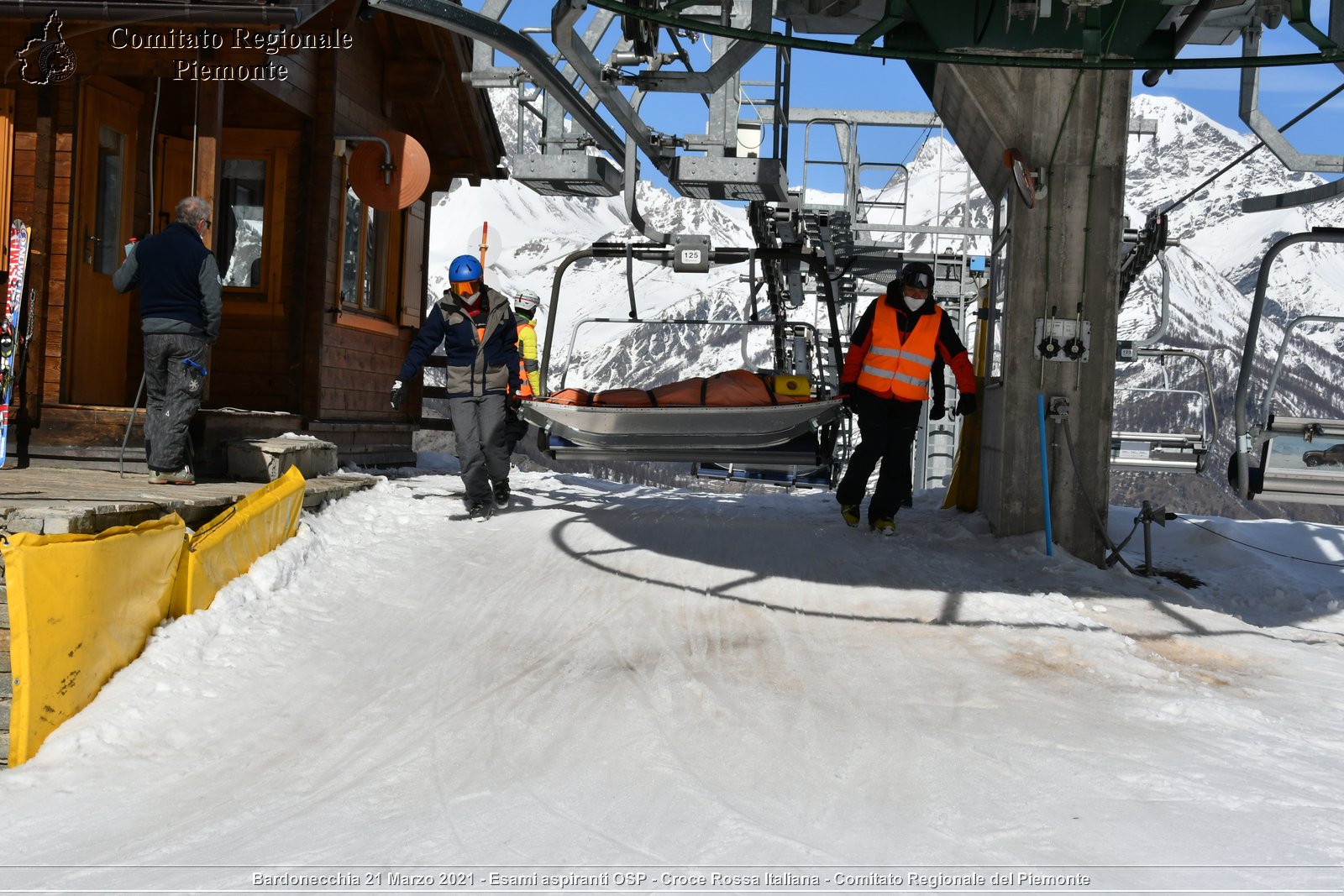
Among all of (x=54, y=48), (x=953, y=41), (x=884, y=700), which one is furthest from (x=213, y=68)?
(x=884, y=700)

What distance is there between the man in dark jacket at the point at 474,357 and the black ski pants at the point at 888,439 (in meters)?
2.44

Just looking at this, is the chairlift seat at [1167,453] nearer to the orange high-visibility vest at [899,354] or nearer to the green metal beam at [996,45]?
the orange high-visibility vest at [899,354]

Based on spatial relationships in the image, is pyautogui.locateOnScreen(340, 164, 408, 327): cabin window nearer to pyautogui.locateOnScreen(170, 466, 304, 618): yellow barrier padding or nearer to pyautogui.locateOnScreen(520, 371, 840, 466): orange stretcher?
pyautogui.locateOnScreen(520, 371, 840, 466): orange stretcher

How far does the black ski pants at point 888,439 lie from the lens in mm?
8578

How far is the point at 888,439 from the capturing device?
8.66 metres

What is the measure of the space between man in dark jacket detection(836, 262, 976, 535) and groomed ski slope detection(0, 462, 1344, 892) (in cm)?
101

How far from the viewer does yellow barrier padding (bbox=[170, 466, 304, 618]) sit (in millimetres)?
5207

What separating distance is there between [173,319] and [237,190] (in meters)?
4.47

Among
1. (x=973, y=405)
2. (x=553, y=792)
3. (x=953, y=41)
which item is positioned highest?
(x=953, y=41)

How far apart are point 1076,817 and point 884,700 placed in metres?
1.34

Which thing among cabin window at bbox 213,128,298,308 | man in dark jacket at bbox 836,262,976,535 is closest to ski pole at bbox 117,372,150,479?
cabin window at bbox 213,128,298,308

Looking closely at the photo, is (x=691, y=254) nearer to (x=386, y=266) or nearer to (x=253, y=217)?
(x=253, y=217)

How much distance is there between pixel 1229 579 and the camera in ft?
27.7

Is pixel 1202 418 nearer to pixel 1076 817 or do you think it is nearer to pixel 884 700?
pixel 884 700
